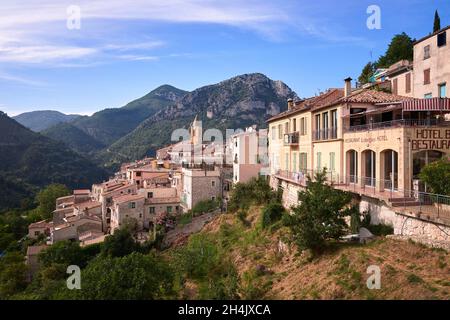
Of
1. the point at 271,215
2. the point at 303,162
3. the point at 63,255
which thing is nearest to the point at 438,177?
the point at 303,162

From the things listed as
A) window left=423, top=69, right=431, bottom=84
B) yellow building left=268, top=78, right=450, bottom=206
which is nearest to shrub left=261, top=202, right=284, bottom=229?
yellow building left=268, top=78, right=450, bottom=206

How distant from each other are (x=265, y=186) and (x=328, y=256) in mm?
17077

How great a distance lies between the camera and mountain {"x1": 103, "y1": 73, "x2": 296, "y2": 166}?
516ft

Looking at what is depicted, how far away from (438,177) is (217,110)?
518 feet

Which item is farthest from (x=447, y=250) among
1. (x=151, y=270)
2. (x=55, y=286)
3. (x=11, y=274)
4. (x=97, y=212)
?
(x=97, y=212)

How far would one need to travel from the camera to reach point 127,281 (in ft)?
61.5

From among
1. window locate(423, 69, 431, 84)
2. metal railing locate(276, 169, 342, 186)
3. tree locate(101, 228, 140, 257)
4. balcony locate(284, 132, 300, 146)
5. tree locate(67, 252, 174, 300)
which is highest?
window locate(423, 69, 431, 84)

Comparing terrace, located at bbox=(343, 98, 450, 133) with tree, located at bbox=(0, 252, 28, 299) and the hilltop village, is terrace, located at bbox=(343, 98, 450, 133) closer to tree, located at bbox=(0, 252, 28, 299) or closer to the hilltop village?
the hilltop village

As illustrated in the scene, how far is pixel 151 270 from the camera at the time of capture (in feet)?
66.9

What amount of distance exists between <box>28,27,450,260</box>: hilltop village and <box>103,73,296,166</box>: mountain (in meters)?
95.7

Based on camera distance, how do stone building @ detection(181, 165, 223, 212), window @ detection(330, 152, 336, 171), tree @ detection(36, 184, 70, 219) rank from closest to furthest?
1. window @ detection(330, 152, 336, 171)
2. stone building @ detection(181, 165, 223, 212)
3. tree @ detection(36, 184, 70, 219)

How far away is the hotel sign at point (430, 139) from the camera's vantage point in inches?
681

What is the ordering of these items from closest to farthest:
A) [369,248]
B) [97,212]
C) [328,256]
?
[369,248], [328,256], [97,212]
